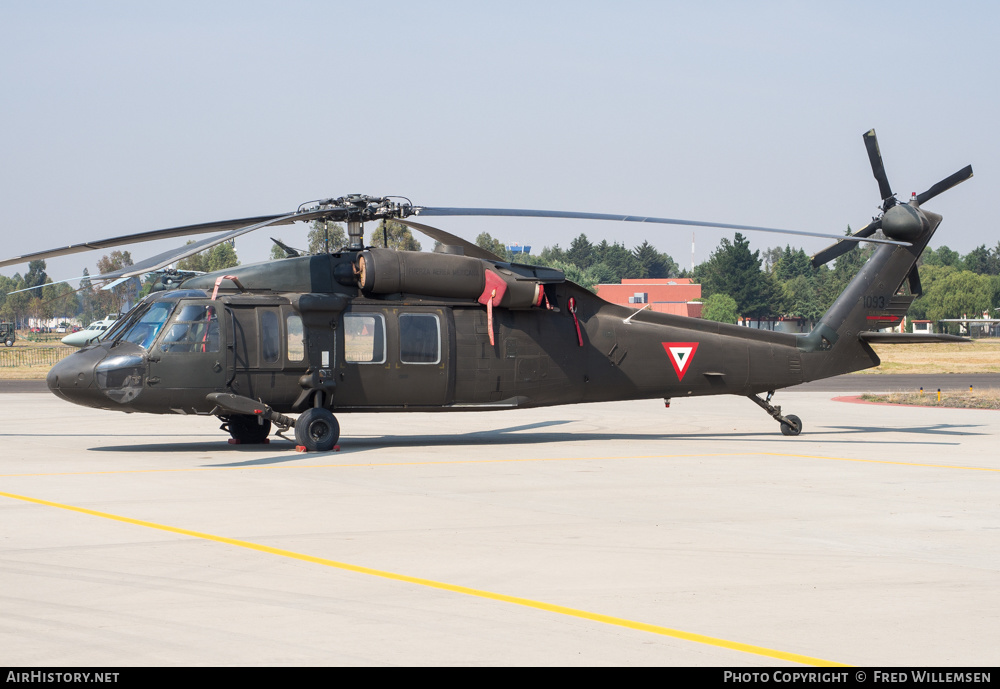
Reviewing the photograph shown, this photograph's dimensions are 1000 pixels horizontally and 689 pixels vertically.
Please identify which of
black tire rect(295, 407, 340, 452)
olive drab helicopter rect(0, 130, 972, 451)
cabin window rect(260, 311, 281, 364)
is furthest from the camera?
cabin window rect(260, 311, 281, 364)

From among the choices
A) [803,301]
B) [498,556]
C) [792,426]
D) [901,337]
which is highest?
[901,337]

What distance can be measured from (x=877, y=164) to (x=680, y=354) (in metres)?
5.88

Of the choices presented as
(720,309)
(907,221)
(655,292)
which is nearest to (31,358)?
(907,221)

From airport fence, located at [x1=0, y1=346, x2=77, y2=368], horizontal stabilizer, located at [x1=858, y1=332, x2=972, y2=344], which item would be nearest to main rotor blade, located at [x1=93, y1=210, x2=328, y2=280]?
horizontal stabilizer, located at [x1=858, y1=332, x2=972, y2=344]

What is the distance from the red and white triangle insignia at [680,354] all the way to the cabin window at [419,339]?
15.4 ft

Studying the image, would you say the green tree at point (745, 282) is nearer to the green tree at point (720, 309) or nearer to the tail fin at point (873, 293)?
the green tree at point (720, 309)

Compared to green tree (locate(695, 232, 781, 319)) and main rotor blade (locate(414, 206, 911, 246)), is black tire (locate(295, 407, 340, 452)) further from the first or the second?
green tree (locate(695, 232, 781, 319))

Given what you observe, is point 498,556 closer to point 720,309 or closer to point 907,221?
point 907,221

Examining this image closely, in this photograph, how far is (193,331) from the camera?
57.4 ft

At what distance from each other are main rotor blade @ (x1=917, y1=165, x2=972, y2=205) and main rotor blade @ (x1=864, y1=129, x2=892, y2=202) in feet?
2.17

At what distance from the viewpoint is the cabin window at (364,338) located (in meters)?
18.4

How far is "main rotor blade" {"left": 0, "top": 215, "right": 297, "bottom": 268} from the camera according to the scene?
1561cm

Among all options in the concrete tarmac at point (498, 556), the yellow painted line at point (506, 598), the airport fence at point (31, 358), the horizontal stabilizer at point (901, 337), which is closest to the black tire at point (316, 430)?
the concrete tarmac at point (498, 556)

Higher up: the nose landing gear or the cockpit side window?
the cockpit side window
